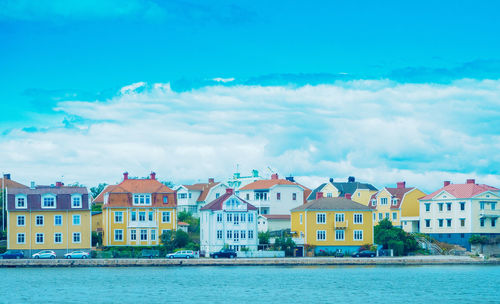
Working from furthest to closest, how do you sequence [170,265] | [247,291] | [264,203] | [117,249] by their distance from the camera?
[264,203], [117,249], [170,265], [247,291]

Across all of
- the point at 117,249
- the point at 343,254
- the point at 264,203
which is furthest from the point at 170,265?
the point at 264,203

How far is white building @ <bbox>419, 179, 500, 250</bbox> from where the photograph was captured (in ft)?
334

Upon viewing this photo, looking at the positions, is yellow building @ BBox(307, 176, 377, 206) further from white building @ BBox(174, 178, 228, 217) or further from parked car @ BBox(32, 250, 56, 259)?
parked car @ BBox(32, 250, 56, 259)

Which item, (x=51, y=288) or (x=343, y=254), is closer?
(x=51, y=288)

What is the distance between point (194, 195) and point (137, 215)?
28.3m

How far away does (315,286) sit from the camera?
66812 mm

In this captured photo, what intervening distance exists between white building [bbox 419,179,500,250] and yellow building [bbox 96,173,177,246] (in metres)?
35.0

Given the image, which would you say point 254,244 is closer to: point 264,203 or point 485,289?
point 264,203

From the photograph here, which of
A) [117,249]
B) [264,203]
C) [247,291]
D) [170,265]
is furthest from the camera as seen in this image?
[264,203]

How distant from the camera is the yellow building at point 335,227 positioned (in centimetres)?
9475

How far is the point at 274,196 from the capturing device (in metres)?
115

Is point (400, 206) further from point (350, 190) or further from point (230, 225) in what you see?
point (230, 225)

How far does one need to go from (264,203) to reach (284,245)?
2168 cm

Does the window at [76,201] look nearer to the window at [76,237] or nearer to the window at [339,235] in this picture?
the window at [76,237]
